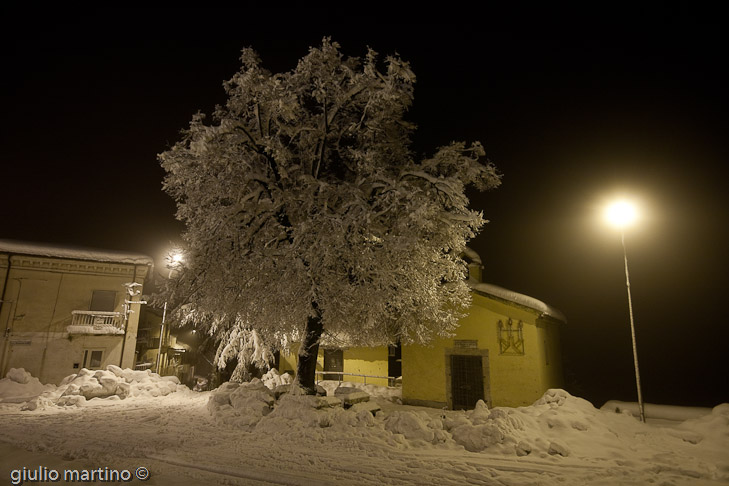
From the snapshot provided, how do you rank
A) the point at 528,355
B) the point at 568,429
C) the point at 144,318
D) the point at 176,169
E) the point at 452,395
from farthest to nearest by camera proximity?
the point at 144,318 → the point at 452,395 → the point at 528,355 → the point at 176,169 → the point at 568,429

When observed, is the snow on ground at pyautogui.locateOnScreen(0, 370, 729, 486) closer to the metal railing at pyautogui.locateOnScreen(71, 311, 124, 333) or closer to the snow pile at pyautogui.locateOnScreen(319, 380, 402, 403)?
the snow pile at pyautogui.locateOnScreen(319, 380, 402, 403)

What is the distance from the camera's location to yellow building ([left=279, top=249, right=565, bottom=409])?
47.7 feet

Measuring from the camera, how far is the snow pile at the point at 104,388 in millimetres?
14283

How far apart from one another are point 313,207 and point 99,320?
60.0 ft

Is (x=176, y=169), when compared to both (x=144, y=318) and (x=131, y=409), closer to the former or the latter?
(x=131, y=409)

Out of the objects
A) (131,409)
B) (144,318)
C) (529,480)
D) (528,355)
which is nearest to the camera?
(529,480)

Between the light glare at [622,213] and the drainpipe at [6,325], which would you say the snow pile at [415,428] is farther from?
the drainpipe at [6,325]

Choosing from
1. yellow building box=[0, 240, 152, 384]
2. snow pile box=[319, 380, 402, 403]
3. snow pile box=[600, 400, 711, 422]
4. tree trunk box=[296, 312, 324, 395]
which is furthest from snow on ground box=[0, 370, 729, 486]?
yellow building box=[0, 240, 152, 384]

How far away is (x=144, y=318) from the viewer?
33000mm

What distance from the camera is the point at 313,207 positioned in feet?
37.7

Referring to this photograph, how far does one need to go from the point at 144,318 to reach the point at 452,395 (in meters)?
28.6

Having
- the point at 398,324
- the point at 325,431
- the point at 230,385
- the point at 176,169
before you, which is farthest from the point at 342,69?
the point at 230,385

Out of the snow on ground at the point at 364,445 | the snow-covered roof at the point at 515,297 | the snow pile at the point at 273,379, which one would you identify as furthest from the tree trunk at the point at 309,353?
the snow pile at the point at 273,379

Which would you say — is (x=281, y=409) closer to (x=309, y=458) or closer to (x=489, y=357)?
(x=309, y=458)
